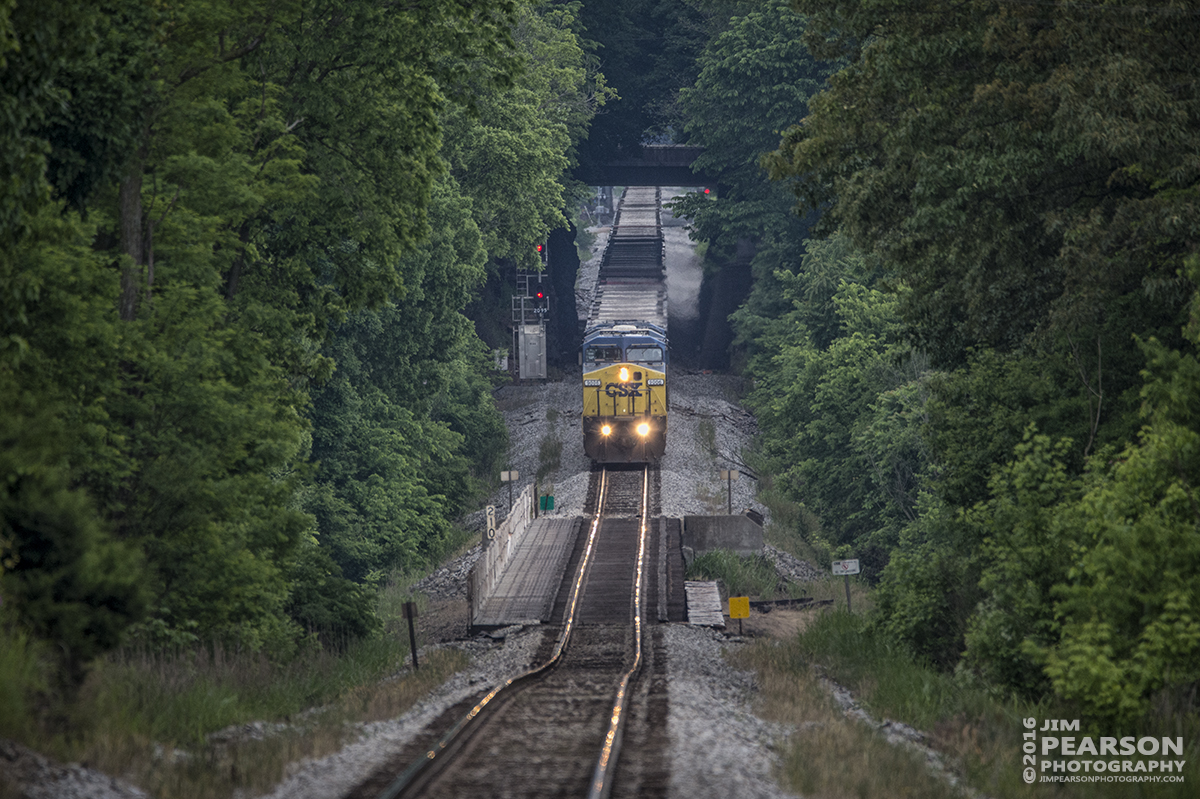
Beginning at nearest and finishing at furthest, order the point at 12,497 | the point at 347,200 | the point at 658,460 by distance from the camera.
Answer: the point at 12,497, the point at 347,200, the point at 658,460

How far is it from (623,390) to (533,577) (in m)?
12.6

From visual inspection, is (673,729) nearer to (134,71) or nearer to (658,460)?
(134,71)

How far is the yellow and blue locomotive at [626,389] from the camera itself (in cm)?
4022

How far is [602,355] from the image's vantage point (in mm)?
40438

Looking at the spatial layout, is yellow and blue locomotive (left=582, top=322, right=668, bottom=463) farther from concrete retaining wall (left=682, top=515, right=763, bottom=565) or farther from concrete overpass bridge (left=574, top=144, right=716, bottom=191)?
concrete overpass bridge (left=574, top=144, right=716, bottom=191)

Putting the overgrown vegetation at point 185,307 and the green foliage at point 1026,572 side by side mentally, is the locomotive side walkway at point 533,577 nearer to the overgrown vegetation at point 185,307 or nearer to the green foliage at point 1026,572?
the overgrown vegetation at point 185,307

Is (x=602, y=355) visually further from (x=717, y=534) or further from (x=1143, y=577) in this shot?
(x=1143, y=577)

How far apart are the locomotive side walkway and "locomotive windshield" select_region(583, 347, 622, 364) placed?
279 inches

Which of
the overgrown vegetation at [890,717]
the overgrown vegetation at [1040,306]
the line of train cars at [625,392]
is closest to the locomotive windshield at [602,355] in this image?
the line of train cars at [625,392]

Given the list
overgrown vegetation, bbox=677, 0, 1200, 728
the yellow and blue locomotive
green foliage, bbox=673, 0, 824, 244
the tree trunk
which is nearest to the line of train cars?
the yellow and blue locomotive

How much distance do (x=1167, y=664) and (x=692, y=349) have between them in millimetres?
58541

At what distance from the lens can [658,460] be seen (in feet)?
137

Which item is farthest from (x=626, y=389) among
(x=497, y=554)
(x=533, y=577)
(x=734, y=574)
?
(x=533, y=577)

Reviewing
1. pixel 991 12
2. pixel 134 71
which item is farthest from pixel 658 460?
pixel 134 71
